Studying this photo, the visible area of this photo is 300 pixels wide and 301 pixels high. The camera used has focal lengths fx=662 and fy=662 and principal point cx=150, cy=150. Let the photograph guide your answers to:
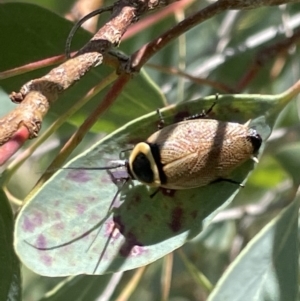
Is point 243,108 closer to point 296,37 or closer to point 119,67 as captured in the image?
point 119,67

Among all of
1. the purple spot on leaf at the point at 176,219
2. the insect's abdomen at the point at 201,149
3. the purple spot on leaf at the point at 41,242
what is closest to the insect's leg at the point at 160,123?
the insect's abdomen at the point at 201,149

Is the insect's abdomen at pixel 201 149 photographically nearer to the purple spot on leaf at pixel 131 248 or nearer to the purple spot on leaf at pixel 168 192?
the purple spot on leaf at pixel 168 192

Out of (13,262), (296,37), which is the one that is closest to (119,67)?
(13,262)

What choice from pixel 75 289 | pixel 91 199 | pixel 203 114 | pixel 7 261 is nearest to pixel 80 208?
pixel 91 199

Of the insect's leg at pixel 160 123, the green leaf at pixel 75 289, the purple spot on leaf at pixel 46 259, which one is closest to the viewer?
the purple spot on leaf at pixel 46 259

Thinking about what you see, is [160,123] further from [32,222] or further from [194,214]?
[32,222]

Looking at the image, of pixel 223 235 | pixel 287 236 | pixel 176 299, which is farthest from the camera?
pixel 176 299
